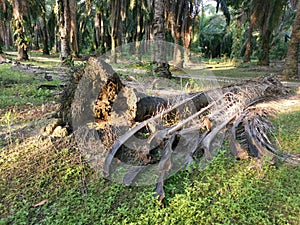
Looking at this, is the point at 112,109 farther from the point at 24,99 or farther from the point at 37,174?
the point at 24,99

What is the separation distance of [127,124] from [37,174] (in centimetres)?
153

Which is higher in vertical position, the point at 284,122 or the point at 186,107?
the point at 186,107

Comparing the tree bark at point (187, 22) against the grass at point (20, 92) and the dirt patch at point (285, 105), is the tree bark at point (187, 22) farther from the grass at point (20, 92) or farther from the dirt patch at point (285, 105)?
the grass at point (20, 92)

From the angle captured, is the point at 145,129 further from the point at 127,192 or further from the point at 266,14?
the point at 266,14

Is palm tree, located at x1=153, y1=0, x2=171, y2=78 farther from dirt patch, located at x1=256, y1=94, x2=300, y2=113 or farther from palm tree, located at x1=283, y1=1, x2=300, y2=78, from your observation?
palm tree, located at x1=283, y1=1, x2=300, y2=78

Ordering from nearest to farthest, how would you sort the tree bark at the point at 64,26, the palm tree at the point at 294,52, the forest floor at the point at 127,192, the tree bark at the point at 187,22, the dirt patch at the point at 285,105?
1. the forest floor at the point at 127,192
2. the dirt patch at the point at 285,105
3. the palm tree at the point at 294,52
4. the tree bark at the point at 64,26
5. the tree bark at the point at 187,22

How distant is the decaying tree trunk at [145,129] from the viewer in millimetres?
3078

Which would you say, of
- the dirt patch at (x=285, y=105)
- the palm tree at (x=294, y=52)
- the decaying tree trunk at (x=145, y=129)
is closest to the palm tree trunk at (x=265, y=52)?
the palm tree at (x=294, y=52)

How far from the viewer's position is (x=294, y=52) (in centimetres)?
1027

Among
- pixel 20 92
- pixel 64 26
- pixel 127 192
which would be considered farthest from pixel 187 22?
pixel 127 192

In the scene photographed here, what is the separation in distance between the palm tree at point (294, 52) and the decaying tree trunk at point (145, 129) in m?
6.95

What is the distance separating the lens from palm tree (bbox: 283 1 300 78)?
9977mm

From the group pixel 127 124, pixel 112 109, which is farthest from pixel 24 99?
pixel 127 124

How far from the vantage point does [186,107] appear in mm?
4688
